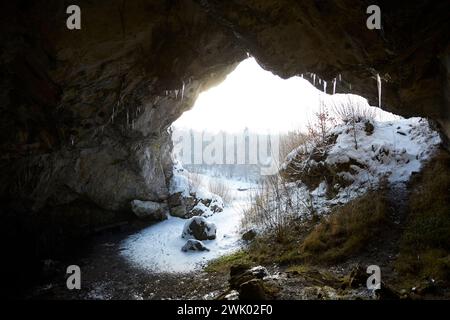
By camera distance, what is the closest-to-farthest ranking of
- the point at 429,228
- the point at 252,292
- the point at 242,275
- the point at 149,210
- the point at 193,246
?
1. the point at 252,292
2. the point at 242,275
3. the point at 429,228
4. the point at 193,246
5. the point at 149,210

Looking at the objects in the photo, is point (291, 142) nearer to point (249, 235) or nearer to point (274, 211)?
point (274, 211)

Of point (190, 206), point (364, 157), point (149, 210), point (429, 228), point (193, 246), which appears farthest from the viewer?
point (190, 206)

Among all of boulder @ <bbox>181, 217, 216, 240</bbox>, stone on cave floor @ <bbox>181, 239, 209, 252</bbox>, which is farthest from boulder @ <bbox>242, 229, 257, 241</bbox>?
boulder @ <bbox>181, 217, 216, 240</bbox>

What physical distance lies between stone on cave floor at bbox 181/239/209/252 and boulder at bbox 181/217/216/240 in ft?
2.86

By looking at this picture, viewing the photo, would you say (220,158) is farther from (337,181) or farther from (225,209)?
(337,181)

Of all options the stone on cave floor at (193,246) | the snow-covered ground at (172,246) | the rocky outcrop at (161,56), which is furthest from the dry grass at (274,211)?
the rocky outcrop at (161,56)

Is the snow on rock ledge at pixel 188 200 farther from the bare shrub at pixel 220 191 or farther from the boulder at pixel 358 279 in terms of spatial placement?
the boulder at pixel 358 279

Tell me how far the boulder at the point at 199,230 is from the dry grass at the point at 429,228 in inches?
283

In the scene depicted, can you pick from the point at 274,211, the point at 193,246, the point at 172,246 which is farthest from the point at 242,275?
the point at 172,246

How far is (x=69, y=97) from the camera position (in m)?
8.88

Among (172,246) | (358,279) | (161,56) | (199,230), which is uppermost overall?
(161,56)

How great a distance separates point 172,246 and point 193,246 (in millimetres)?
948

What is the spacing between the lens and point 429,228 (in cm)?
779
